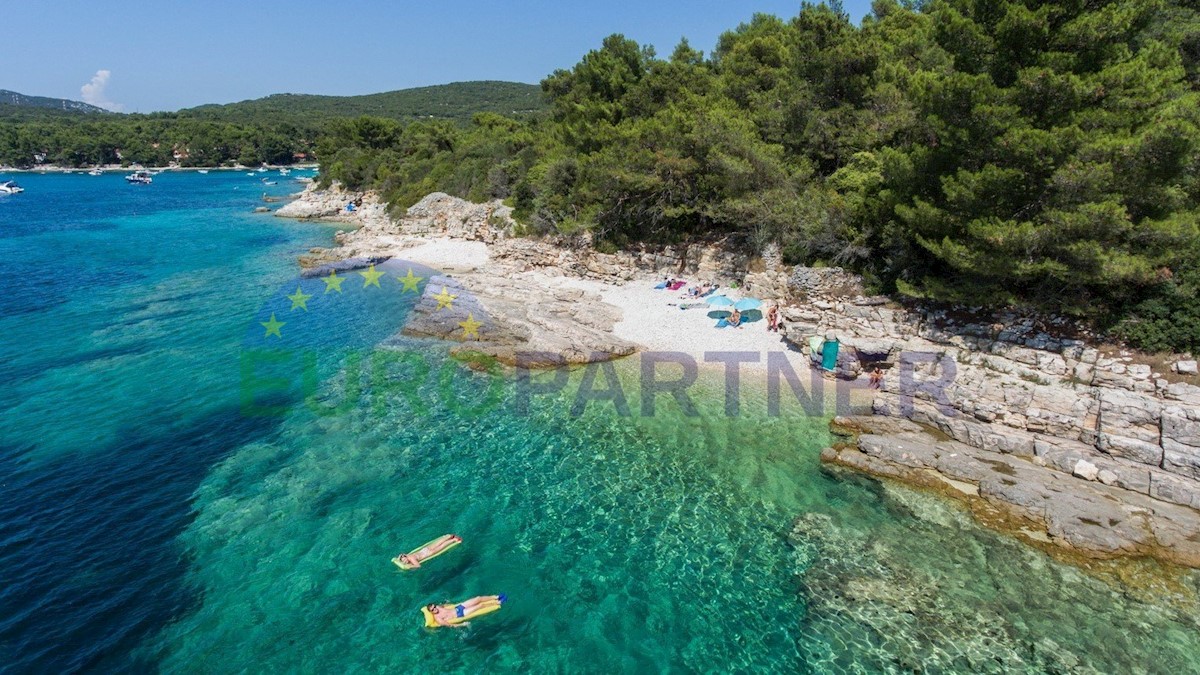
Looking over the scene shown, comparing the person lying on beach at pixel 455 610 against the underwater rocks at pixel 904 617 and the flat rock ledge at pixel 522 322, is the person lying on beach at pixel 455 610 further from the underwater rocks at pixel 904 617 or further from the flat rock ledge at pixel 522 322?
the flat rock ledge at pixel 522 322

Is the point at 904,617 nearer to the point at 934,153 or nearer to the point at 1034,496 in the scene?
the point at 1034,496

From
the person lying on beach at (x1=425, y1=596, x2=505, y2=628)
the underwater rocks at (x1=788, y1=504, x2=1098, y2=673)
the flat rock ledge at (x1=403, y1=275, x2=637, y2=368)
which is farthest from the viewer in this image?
the flat rock ledge at (x1=403, y1=275, x2=637, y2=368)

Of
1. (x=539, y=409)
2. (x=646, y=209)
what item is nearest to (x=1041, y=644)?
(x=539, y=409)

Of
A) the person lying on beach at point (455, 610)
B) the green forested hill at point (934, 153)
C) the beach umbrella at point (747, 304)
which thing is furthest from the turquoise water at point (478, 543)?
the green forested hill at point (934, 153)

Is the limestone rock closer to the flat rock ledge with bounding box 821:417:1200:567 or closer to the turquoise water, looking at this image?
the flat rock ledge with bounding box 821:417:1200:567

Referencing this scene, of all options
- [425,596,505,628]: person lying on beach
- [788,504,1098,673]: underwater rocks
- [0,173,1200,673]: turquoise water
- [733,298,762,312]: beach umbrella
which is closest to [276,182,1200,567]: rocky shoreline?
[0,173,1200,673]: turquoise water
